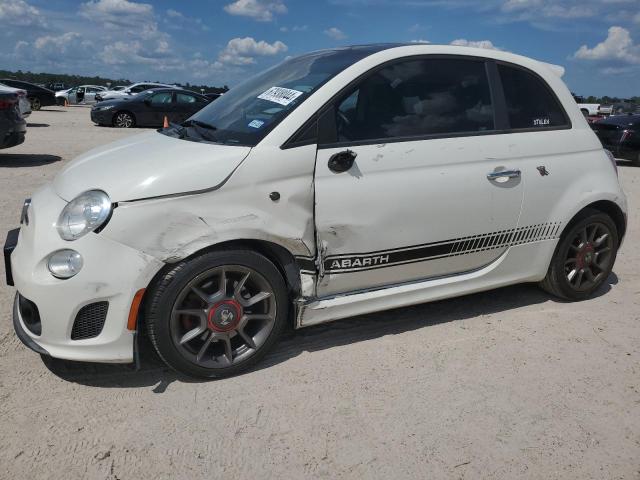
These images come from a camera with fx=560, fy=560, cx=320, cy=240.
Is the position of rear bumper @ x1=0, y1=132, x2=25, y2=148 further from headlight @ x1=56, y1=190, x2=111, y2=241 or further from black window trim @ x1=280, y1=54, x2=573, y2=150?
black window trim @ x1=280, y1=54, x2=573, y2=150

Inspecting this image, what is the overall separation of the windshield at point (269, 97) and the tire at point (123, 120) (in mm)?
15582

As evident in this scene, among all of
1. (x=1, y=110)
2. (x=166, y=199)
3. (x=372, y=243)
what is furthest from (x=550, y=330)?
(x=1, y=110)

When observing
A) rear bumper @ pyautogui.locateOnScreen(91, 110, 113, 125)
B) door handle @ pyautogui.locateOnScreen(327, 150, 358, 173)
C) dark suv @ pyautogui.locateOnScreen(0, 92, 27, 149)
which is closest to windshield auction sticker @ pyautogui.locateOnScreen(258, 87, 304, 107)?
door handle @ pyautogui.locateOnScreen(327, 150, 358, 173)

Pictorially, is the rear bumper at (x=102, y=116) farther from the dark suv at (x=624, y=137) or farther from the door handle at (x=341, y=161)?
the door handle at (x=341, y=161)

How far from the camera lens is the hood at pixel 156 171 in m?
2.76

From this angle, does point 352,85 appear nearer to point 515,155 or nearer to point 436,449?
point 515,155

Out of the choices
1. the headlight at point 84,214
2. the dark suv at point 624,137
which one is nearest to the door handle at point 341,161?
the headlight at point 84,214

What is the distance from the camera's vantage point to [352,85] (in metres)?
3.21

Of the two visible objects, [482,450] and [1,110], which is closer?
[482,450]

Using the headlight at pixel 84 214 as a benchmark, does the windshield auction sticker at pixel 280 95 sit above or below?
above

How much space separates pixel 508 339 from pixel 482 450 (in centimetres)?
124

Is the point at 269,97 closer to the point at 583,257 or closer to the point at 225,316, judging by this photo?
the point at 225,316

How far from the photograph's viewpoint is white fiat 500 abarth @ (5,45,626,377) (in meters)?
2.74

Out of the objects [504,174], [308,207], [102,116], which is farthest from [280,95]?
[102,116]
